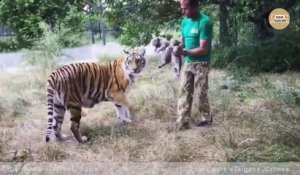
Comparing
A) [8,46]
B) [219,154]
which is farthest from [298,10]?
[8,46]

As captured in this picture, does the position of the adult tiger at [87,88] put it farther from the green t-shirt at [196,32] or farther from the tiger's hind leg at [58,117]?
the green t-shirt at [196,32]

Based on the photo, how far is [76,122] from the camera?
4262 mm

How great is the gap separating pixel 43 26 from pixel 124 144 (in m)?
1.18

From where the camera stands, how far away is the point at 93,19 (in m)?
4.40

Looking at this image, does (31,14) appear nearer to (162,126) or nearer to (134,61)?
(134,61)

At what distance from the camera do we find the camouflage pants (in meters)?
4.31

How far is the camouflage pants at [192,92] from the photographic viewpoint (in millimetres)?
4312

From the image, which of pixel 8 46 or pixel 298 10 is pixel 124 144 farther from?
pixel 298 10

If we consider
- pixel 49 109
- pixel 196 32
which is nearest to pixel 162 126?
pixel 196 32

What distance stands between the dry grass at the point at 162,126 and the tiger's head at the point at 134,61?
0.07 m

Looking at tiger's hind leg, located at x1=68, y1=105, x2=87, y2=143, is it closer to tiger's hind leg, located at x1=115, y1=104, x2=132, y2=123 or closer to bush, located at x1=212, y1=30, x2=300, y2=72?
tiger's hind leg, located at x1=115, y1=104, x2=132, y2=123

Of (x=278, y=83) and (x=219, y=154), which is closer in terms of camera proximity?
(x=219, y=154)

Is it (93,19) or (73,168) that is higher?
(93,19)

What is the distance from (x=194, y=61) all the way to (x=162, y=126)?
0.61 metres
